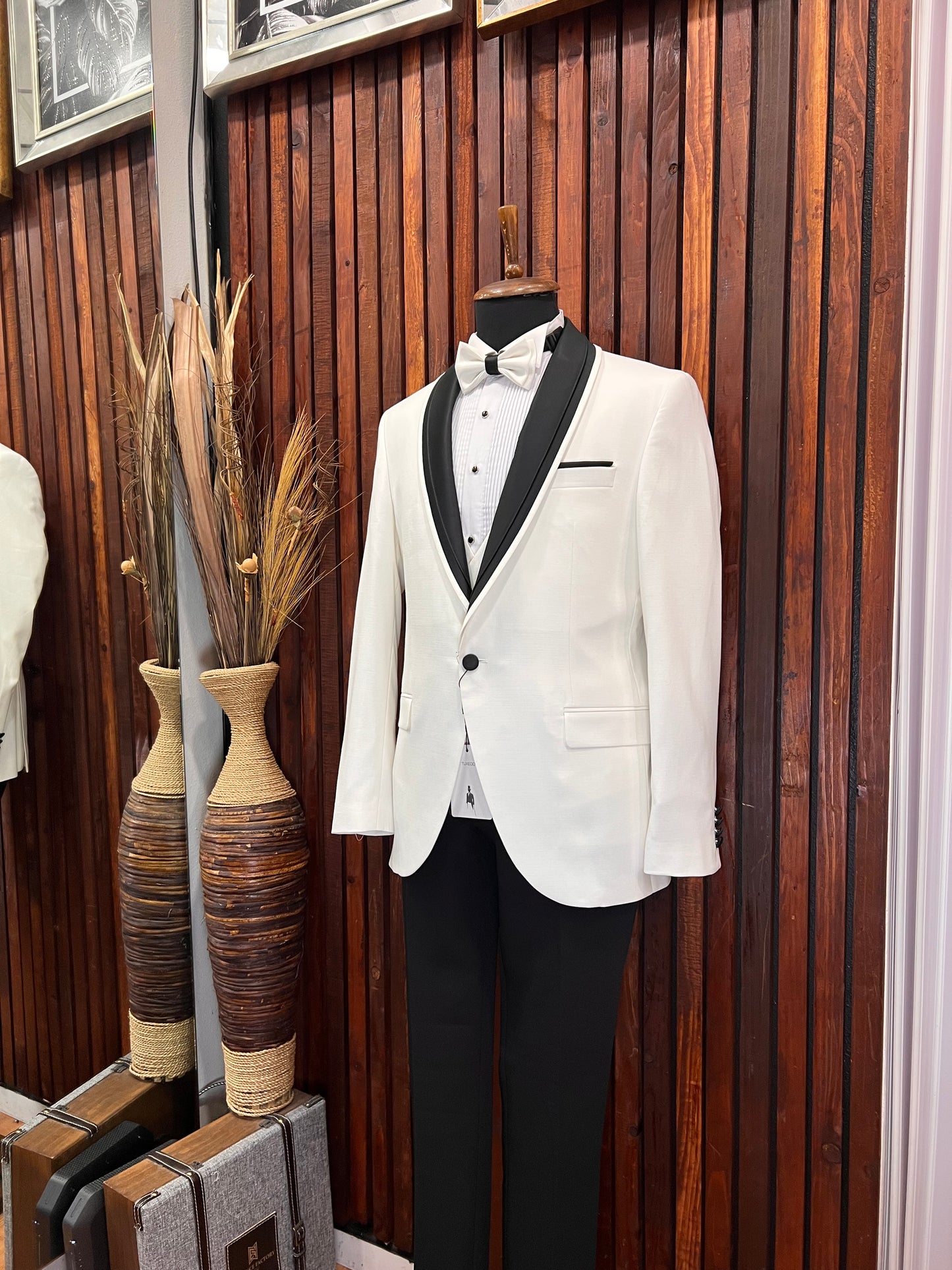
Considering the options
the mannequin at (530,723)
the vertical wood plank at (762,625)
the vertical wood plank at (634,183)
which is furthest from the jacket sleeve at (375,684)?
the vertical wood plank at (762,625)

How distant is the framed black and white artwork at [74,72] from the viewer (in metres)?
1.75

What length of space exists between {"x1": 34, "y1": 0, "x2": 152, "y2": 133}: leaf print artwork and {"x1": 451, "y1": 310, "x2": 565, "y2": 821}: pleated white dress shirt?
996mm

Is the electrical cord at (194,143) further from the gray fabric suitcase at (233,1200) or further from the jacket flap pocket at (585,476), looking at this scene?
the gray fabric suitcase at (233,1200)

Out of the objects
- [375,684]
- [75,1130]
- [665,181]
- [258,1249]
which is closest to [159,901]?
[75,1130]

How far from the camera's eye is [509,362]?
4.87 ft

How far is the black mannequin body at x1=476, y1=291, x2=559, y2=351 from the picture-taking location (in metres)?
1.51

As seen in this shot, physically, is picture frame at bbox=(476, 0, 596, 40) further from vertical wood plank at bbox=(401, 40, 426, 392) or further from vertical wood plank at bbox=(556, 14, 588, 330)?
vertical wood plank at bbox=(401, 40, 426, 392)

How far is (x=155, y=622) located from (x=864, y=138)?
1.60 m

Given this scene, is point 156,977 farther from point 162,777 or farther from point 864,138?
point 864,138

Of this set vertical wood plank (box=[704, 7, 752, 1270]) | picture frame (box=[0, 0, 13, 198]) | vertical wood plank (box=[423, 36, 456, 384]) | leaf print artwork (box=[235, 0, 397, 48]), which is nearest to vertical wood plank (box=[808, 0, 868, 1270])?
vertical wood plank (box=[704, 7, 752, 1270])

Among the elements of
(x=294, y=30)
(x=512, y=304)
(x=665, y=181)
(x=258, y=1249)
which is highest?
(x=294, y=30)

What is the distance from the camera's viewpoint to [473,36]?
1843 mm

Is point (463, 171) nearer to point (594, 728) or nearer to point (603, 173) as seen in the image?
point (603, 173)

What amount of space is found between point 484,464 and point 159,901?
4.05ft
